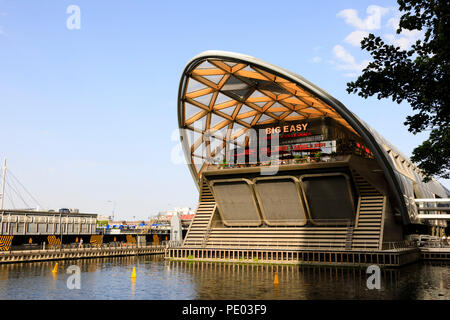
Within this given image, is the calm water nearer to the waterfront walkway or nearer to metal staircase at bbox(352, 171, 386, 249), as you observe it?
metal staircase at bbox(352, 171, 386, 249)

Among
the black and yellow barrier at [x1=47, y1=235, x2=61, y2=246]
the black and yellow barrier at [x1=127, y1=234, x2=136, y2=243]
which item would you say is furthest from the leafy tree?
the black and yellow barrier at [x1=127, y1=234, x2=136, y2=243]

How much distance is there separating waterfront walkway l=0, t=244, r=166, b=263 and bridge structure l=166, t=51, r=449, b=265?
1155cm

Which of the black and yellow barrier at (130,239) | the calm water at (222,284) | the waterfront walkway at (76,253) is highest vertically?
the black and yellow barrier at (130,239)

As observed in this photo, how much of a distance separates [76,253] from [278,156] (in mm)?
30999

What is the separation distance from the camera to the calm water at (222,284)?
26.5 meters

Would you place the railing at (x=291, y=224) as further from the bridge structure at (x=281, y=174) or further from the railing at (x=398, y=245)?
the railing at (x=398, y=245)

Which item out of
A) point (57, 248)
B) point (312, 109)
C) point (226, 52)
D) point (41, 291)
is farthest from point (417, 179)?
point (41, 291)

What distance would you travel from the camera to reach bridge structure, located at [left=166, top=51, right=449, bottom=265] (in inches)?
1925

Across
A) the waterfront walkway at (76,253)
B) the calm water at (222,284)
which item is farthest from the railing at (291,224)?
the waterfront walkway at (76,253)

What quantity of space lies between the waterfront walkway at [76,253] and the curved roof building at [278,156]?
1319cm

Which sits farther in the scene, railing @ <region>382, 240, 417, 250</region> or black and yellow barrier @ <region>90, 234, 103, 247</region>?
black and yellow barrier @ <region>90, 234, 103, 247</region>

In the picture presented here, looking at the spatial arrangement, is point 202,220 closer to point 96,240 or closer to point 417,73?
point 96,240

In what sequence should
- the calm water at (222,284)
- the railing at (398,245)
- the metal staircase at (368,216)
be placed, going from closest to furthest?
the calm water at (222,284) < the metal staircase at (368,216) < the railing at (398,245)

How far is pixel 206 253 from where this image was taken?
53969mm
